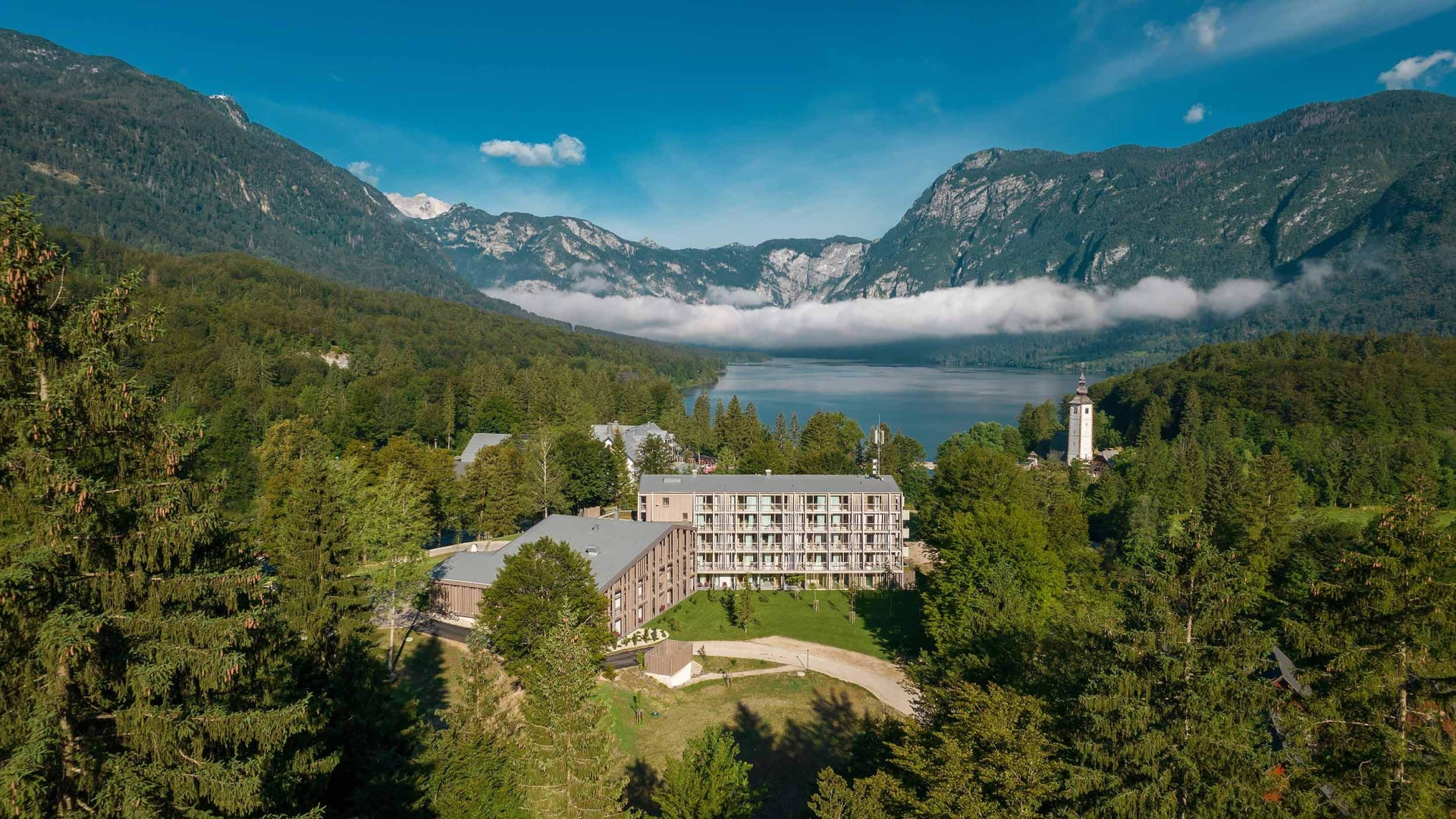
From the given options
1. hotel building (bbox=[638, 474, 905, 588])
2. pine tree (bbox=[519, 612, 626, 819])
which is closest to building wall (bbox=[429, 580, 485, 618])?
hotel building (bbox=[638, 474, 905, 588])

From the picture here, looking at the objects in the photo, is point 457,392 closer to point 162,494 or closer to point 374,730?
point 374,730

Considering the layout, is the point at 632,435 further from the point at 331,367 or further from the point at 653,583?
the point at 331,367

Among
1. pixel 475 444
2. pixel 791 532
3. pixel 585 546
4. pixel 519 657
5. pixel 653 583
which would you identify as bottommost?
pixel 653 583

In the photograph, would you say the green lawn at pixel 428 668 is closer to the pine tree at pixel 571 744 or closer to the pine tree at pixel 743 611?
the pine tree at pixel 571 744

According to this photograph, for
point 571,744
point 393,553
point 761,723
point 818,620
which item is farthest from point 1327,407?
point 571,744

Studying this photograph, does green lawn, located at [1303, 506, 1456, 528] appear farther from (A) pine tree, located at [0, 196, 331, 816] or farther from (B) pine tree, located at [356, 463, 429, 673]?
(A) pine tree, located at [0, 196, 331, 816]
